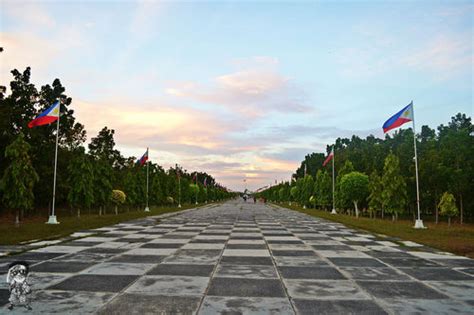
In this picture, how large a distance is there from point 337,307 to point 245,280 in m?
2.72

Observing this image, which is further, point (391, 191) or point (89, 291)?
point (391, 191)

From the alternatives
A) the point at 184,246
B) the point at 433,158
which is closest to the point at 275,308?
the point at 184,246

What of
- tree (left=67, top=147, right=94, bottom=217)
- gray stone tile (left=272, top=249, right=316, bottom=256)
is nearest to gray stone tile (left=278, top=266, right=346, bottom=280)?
gray stone tile (left=272, top=249, right=316, bottom=256)

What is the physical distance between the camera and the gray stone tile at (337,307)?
6566 mm

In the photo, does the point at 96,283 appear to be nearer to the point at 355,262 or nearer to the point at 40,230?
the point at 355,262

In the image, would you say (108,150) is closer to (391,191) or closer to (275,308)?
(391,191)

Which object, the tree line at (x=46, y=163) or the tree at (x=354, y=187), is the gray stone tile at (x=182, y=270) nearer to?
the tree line at (x=46, y=163)

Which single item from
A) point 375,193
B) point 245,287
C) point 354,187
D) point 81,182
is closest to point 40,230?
point 245,287

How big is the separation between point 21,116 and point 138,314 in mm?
46674

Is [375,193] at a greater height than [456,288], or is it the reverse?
[375,193]

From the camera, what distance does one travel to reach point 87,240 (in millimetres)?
17000

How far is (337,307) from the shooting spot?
6.81 meters

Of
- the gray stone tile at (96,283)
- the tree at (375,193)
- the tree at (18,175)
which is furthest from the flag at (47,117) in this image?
the tree at (375,193)

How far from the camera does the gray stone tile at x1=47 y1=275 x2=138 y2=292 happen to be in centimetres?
800
